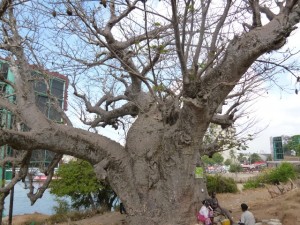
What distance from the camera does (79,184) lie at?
14.6 meters

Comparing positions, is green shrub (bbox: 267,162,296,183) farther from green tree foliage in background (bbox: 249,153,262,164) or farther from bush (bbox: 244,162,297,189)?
green tree foliage in background (bbox: 249,153,262,164)

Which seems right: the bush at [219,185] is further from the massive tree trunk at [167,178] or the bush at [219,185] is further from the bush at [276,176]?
A: the massive tree trunk at [167,178]

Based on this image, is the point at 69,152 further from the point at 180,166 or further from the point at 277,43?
the point at 277,43

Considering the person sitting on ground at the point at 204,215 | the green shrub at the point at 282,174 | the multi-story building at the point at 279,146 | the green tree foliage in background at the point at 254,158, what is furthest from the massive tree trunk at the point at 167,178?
the green tree foliage in background at the point at 254,158

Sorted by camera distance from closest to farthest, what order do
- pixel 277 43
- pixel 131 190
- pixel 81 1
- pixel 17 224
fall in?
pixel 277 43
pixel 81 1
pixel 131 190
pixel 17 224

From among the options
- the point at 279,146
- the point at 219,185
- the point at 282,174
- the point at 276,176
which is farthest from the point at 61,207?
the point at 279,146

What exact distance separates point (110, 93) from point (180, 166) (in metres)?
4.44

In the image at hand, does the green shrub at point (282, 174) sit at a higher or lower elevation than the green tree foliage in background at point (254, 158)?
lower

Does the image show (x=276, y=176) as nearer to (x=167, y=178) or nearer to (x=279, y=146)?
(x=167, y=178)

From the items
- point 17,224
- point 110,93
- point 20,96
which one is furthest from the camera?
point 17,224

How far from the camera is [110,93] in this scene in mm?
9969

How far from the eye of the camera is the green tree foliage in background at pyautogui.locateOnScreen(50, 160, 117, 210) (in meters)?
14.5

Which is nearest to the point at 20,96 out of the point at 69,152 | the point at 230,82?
the point at 69,152

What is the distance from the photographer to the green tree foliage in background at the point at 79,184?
47.6 feet
